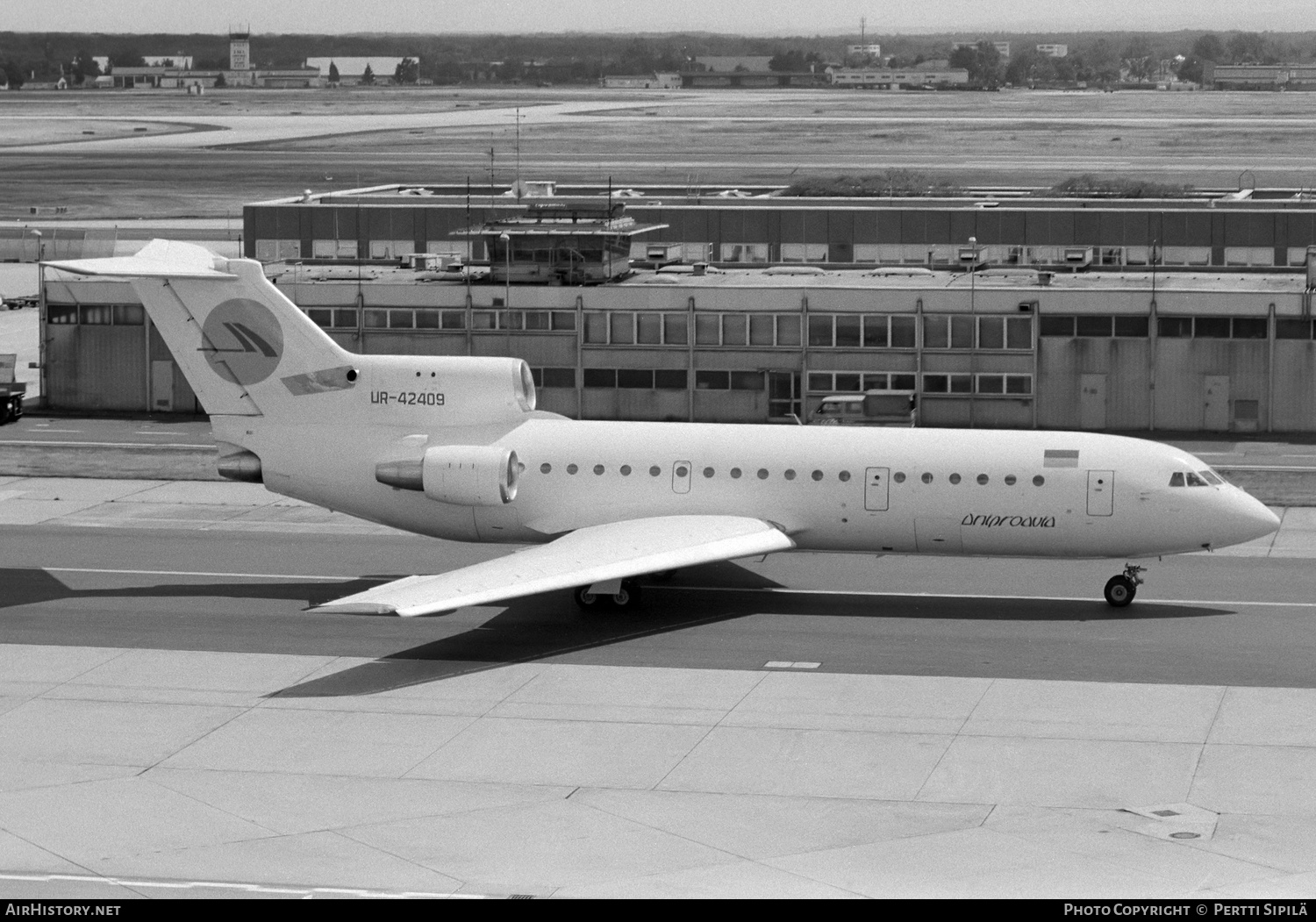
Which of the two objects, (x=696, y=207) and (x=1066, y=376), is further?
(x=696, y=207)

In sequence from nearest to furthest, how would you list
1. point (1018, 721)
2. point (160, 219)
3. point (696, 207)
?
point (1018, 721), point (696, 207), point (160, 219)

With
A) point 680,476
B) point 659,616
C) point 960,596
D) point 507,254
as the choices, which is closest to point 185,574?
point 659,616

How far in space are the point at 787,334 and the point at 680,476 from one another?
23172 mm

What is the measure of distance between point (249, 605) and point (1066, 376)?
30453mm

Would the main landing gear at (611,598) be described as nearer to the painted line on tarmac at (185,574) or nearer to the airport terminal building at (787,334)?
the painted line on tarmac at (185,574)

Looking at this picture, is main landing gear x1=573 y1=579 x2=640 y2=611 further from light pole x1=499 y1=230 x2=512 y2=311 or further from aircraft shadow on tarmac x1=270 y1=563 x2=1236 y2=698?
light pole x1=499 y1=230 x2=512 y2=311

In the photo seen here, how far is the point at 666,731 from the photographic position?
91.8 ft

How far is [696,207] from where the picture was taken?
8238 cm

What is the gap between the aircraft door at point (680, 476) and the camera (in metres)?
36.1

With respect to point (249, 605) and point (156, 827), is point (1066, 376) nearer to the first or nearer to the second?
point (249, 605)

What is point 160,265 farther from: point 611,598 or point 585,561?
point 611,598
